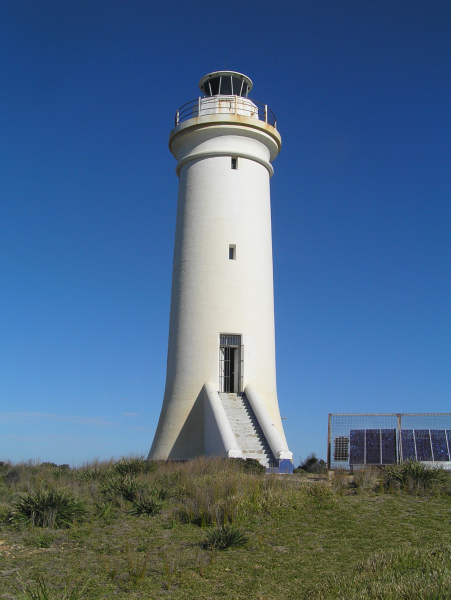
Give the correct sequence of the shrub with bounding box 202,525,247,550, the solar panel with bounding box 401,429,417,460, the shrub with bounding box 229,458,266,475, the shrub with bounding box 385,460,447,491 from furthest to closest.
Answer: the solar panel with bounding box 401,429,417,460, the shrub with bounding box 229,458,266,475, the shrub with bounding box 385,460,447,491, the shrub with bounding box 202,525,247,550

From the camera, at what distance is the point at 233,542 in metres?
8.34

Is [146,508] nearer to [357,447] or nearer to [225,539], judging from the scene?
[225,539]

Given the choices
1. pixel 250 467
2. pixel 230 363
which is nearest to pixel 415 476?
pixel 250 467

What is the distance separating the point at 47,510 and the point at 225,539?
3.60 metres

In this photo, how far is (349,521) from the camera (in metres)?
9.98

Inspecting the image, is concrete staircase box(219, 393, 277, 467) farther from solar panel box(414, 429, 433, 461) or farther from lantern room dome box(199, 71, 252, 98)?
lantern room dome box(199, 71, 252, 98)

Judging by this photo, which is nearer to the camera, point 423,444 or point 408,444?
point 423,444

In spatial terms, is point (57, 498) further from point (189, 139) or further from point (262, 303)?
point (189, 139)

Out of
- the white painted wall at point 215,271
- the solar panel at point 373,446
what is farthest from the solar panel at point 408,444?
the white painted wall at point 215,271

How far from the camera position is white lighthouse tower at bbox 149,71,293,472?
2189 centimetres

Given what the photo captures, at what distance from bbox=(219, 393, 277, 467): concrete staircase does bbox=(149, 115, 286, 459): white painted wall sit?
2.99 ft

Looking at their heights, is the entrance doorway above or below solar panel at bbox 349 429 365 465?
above

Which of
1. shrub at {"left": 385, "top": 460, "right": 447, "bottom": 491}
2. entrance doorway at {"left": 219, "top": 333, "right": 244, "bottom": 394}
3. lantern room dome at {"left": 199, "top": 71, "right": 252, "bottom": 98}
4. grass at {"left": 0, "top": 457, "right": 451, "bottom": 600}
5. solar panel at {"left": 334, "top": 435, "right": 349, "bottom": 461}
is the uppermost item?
lantern room dome at {"left": 199, "top": 71, "right": 252, "bottom": 98}

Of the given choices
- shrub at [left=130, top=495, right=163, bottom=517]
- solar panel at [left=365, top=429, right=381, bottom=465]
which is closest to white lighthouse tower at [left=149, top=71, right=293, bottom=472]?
solar panel at [left=365, top=429, right=381, bottom=465]
